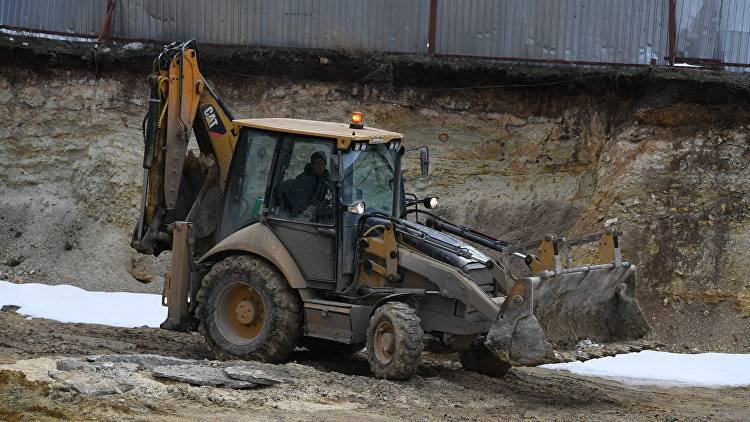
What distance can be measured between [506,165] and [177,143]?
24.0 feet

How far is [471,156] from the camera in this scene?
18297 mm

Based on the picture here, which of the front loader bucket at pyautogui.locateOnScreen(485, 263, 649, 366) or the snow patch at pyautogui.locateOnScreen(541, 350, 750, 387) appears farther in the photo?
the snow patch at pyautogui.locateOnScreen(541, 350, 750, 387)

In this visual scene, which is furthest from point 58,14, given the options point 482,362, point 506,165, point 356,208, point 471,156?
Result: point 482,362

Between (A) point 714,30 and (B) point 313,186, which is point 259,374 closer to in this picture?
(B) point 313,186

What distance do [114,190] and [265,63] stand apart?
318 centimetres

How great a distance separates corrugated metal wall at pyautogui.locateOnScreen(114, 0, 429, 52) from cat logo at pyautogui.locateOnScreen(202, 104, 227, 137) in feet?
21.8

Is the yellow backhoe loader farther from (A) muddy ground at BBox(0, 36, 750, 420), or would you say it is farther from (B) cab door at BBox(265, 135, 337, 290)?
(A) muddy ground at BBox(0, 36, 750, 420)

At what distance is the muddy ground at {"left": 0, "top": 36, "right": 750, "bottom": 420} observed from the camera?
1552 centimetres

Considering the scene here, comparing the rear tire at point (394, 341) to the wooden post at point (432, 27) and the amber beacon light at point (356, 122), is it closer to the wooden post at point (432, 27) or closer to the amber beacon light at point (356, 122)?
the amber beacon light at point (356, 122)

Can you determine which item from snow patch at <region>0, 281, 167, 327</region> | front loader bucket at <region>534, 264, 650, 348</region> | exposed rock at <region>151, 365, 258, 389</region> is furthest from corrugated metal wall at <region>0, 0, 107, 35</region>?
front loader bucket at <region>534, 264, 650, 348</region>

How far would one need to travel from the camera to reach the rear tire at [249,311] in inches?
447

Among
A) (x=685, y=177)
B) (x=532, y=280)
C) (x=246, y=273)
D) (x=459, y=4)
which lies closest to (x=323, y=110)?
(x=459, y=4)

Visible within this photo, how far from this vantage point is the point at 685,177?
1628 cm

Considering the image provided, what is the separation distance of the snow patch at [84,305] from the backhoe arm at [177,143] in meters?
2.62
